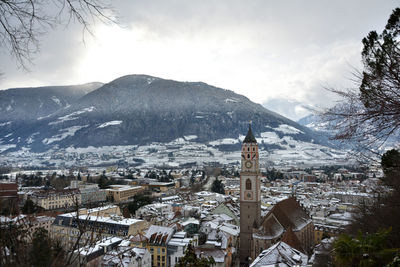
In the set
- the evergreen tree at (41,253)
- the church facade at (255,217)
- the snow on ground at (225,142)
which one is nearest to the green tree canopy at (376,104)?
the evergreen tree at (41,253)

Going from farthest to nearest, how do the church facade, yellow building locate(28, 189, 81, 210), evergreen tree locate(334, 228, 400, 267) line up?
yellow building locate(28, 189, 81, 210) < the church facade < evergreen tree locate(334, 228, 400, 267)

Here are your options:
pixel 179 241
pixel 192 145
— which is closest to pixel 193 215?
pixel 179 241

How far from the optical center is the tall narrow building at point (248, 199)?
25.1m

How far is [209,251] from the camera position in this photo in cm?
2164

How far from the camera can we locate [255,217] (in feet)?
81.6

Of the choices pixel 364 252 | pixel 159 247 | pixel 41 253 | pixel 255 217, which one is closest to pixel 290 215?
pixel 255 217

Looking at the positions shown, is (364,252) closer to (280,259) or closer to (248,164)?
(280,259)

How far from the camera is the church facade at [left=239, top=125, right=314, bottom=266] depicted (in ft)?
75.7

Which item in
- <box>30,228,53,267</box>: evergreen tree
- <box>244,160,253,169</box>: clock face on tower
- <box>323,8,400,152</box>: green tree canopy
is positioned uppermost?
<box>323,8,400,152</box>: green tree canopy

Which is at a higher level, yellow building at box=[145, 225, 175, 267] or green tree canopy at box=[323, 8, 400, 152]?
green tree canopy at box=[323, 8, 400, 152]

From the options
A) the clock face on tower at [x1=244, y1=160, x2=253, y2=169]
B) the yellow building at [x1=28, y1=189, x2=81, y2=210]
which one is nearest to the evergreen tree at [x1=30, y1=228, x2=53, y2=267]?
the clock face on tower at [x1=244, y1=160, x2=253, y2=169]

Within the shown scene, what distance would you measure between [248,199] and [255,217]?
5.32ft

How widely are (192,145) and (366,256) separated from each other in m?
183

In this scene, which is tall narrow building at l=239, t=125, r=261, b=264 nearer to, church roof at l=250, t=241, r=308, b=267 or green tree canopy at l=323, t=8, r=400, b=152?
church roof at l=250, t=241, r=308, b=267
